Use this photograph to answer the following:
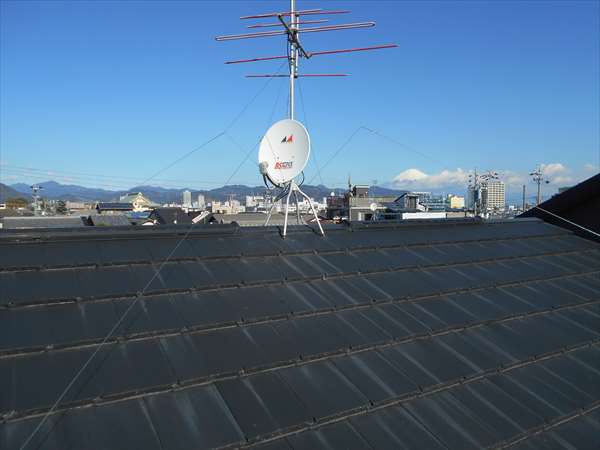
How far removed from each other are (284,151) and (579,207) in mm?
8602

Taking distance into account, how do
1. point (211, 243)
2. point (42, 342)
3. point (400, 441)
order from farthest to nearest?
point (211, 243), point (42, 342), point (400, 441)

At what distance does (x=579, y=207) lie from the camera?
12578mm

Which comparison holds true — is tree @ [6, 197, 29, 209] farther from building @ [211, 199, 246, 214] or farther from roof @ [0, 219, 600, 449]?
roof @ [0, 219, 600, 449]

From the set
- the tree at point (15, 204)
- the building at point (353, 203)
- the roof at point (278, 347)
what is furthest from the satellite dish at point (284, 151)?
the tree at point (15, 204)

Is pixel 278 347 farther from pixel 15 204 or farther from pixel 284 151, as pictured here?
pixel 15 204

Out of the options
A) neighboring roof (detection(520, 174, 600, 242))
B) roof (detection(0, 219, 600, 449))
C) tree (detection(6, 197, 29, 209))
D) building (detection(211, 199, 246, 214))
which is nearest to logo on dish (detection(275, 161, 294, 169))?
roof (detection(0, 219, 600, 449))

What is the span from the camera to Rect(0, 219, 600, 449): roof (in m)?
3.76

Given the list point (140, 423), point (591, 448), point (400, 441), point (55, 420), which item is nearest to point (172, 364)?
point (140, 423)

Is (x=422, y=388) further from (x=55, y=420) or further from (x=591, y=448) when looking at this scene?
(x=55, y=420)

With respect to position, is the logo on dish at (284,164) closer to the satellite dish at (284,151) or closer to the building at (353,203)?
the satellite dish at (284,151)

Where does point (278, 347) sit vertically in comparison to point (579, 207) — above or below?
below

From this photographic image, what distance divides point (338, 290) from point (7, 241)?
4.22 meters

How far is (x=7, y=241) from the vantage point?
5.89 m

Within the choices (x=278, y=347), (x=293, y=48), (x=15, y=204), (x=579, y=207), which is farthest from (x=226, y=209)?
(x=278, y=347)
